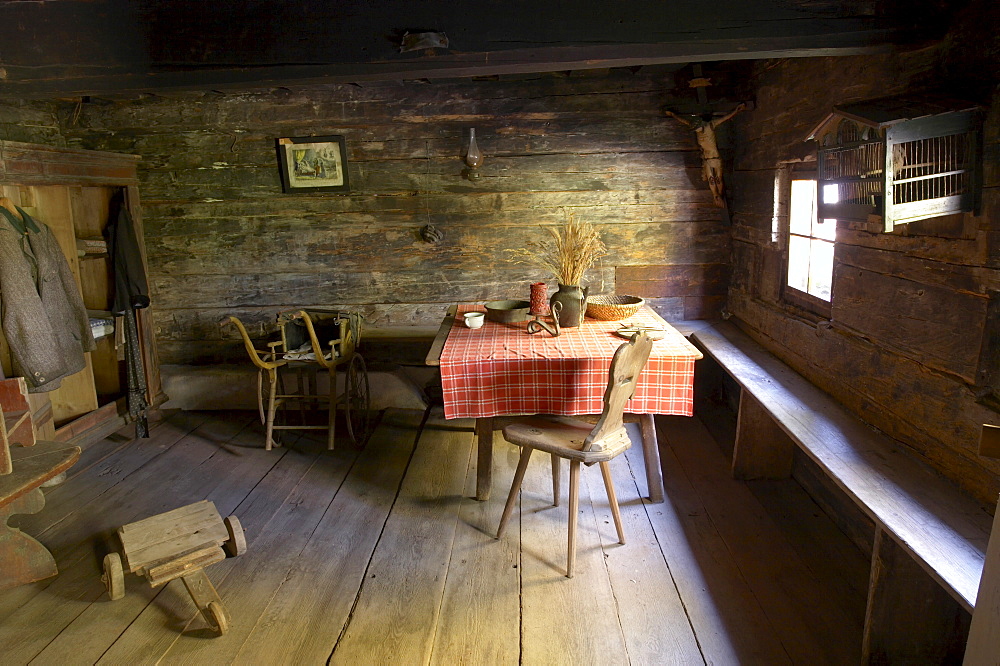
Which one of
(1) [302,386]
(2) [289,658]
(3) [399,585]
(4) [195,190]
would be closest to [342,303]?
(1) [302,386]

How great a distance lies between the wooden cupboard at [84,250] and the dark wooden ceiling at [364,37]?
852 mm

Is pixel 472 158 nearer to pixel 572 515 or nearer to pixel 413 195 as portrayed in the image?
pixel 413 195

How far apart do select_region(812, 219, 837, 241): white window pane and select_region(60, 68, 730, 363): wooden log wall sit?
51.7 inches

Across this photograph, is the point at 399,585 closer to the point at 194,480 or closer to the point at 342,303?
the point at 194,480

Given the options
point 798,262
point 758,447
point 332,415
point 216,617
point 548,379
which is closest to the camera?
point 216,617

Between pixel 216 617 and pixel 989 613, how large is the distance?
2.33 metres

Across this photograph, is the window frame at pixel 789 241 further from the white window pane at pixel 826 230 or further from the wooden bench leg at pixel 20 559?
the wooden bench leg at pixel 20 559

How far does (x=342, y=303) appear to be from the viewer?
16.3 ft

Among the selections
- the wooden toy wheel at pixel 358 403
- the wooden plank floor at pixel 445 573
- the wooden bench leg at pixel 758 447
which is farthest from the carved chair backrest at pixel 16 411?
the wooden bench leg at pixel 758 447

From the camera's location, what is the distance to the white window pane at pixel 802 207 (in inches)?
139

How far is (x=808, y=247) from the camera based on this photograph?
11.6 ft

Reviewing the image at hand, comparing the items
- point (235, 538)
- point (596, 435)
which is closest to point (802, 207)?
point (596, 435)

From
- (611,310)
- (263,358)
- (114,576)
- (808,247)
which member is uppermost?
(808,247)

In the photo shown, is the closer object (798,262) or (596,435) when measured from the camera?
(596,435)
